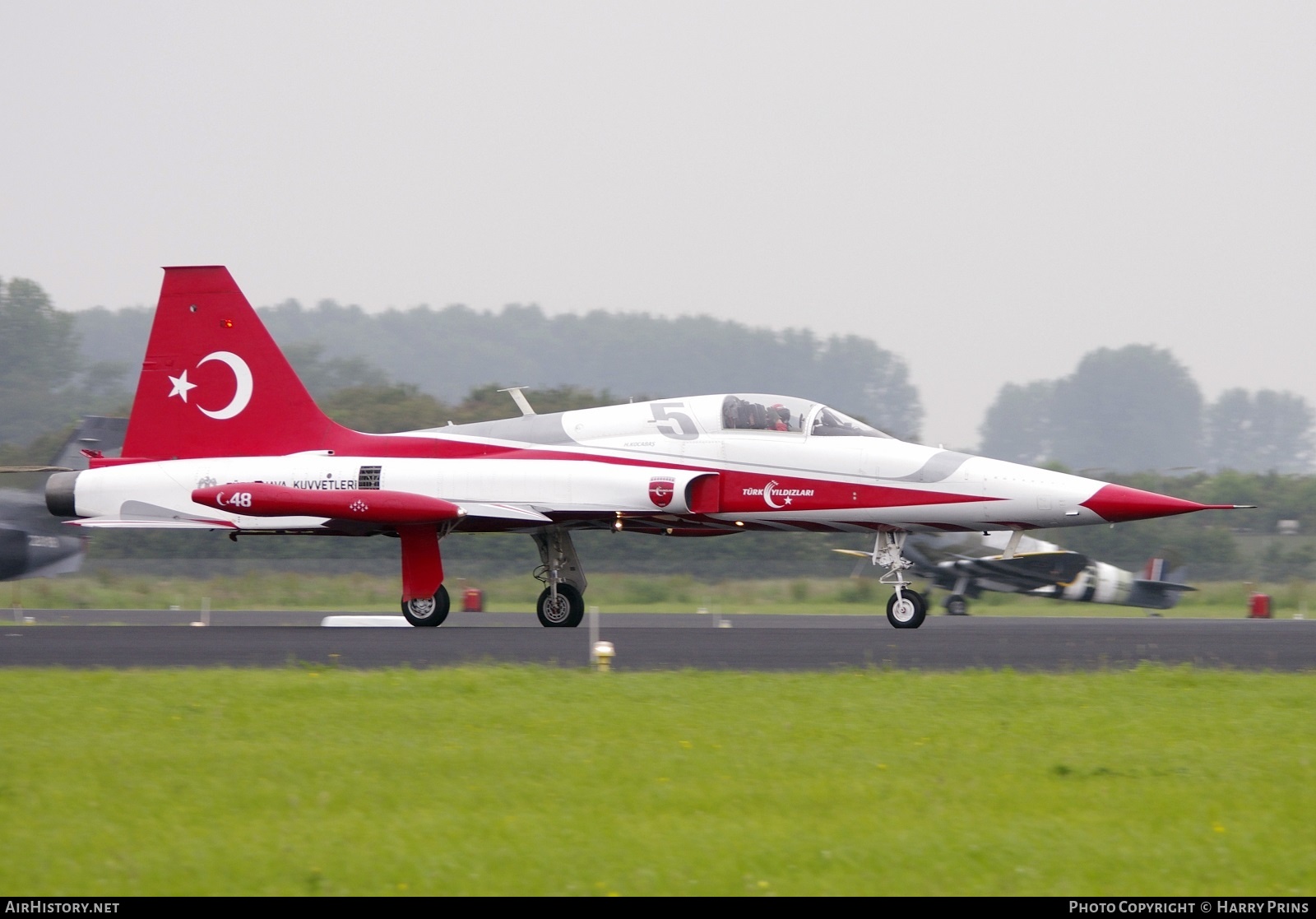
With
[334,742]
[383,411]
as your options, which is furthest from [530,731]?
[383,411]

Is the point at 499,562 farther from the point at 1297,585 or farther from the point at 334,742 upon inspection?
the point at 334,742

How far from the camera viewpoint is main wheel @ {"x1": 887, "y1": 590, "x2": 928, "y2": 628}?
51.0ft

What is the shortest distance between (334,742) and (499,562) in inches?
1008

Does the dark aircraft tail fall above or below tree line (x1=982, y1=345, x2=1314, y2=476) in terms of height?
below

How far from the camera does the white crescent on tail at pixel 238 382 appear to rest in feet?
55.1

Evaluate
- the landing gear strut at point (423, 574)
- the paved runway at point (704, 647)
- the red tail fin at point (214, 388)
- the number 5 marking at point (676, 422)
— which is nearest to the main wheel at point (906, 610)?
the paved runway at point (704, 647)

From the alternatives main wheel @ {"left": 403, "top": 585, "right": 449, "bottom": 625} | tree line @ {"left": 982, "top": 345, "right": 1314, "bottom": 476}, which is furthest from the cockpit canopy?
tree line @ {"left": 982, "top": 345, "right": 1314, "bottom": 476}

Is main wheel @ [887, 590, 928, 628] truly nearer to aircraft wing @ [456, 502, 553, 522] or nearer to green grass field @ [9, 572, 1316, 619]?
aircraft wing @ [456, 502, 553, 522]

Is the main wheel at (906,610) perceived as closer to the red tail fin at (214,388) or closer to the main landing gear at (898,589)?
the main landing gear at (898,589)

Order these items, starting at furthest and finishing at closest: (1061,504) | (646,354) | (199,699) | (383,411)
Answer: (646,354) < (383,411) < (1061,504) < (199,699)

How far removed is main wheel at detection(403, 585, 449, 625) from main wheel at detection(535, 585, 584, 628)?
118 centimetres

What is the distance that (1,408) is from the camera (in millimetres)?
68562

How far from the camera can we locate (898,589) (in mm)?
15688

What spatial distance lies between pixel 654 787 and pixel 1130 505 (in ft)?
32.2
